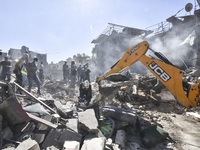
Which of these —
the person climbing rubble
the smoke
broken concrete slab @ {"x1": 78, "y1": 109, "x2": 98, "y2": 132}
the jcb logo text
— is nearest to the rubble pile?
broken concrete slab @ {"x1": 78, "y1": 109, "x2": 98, "y2": 132}

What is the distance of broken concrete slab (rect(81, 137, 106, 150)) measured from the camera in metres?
2.10

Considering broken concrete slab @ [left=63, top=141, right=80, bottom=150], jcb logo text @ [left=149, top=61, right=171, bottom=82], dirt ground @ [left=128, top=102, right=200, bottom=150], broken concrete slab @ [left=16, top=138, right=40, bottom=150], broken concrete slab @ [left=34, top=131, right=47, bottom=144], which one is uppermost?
jcb logo text @ [left=149, top=61, right=171, bottom=82]

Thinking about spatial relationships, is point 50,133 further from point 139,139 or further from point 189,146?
point 189,146

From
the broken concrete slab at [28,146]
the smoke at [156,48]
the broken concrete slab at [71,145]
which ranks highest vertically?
the smoke at [156,48]

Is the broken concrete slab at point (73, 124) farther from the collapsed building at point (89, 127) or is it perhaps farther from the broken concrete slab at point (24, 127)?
the broken concrete slab at point (24, 127)

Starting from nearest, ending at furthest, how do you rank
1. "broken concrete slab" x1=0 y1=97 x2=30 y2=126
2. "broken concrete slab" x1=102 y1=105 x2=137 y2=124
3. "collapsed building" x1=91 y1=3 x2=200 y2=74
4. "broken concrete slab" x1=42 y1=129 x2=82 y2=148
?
1. "broken concrete slab" x1=0 y1=97 x2=30 y2=126
2. "broken concrete slab" x1=42 y1=129 x2=82 y2=148
3. "broken concrete slab" x1=102 y1=105 x2=137 y2=124
4. "collapsed building" x1=91 y1=3 x2=200 y2=74

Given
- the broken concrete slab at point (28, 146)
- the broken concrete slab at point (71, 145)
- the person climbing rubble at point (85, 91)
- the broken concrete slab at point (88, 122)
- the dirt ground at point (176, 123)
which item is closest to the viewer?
the broken concrete slab at point (28, 146)

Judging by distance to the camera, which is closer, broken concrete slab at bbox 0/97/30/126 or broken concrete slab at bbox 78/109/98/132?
broken concrete slab at bbox 0/97/30/126

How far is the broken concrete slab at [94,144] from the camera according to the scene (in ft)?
6.88

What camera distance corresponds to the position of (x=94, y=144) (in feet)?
Result: 7.13

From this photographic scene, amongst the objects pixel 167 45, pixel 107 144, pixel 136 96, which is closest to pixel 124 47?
pixel 167 45

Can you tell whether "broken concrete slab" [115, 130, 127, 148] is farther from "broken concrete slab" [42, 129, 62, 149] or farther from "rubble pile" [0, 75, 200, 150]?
"broken concrete slab" [42, 129, 62, 149]

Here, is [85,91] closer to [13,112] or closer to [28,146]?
[13,112]

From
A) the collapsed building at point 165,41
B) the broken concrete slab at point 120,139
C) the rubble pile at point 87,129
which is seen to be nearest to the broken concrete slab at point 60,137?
the rubble pile at point 87,129
